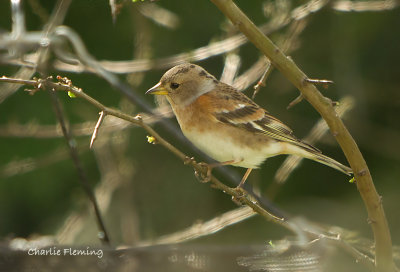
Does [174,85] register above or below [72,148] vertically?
above

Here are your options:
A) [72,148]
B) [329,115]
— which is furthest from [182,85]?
[329,115]

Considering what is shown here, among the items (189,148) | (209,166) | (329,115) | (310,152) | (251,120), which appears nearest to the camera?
(329,115)

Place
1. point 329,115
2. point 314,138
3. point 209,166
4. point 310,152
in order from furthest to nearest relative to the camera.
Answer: point 314,138, point 310,152, point 209,166, point 329,115

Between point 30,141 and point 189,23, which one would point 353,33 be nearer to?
point 189,23

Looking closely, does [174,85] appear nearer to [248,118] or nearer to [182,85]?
[182,85]

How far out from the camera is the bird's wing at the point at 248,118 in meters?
2.66

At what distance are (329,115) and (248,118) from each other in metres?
0.87

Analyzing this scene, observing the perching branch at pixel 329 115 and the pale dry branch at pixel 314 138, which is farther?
the pale dry branch at pixel 314 138

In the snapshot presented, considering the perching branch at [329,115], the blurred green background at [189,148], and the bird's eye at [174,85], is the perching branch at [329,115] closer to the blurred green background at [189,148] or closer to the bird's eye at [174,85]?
the bird's eye at [174,85]

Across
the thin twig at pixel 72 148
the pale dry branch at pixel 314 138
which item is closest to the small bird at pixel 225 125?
the thin twig at pixel 72 148

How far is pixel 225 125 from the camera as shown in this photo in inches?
104

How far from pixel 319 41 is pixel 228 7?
3.08 m

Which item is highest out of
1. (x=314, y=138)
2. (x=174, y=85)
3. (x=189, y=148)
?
(x=189, y=148)

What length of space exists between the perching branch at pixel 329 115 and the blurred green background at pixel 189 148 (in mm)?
2291
